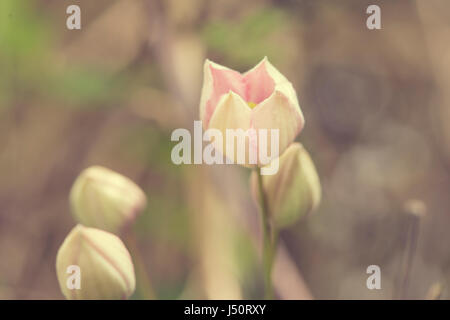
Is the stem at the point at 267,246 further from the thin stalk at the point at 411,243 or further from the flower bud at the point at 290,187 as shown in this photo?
the thin stalk at the point at 411,243

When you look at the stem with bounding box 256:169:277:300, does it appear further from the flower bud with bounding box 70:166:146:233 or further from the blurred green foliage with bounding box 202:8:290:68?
the blurred green foliage with bounding box 202:8:290:68

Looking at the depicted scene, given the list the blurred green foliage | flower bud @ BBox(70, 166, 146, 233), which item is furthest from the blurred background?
flower bud @ BBox(70, 166, 146, 233)

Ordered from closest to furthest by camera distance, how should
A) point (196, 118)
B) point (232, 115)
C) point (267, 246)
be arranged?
point (232, 115) < point (267, 246) < point (196, 118)

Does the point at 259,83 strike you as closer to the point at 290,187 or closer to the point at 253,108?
the point at 253,108

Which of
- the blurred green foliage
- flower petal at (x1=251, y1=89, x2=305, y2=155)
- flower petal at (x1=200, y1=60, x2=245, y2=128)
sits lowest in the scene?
flower petal at (x1=251, y1=89, x2=305, y2=155)

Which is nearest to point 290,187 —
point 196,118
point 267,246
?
point 267,246

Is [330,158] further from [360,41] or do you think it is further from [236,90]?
[236,90]

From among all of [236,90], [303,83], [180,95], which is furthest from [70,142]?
[236,90]
